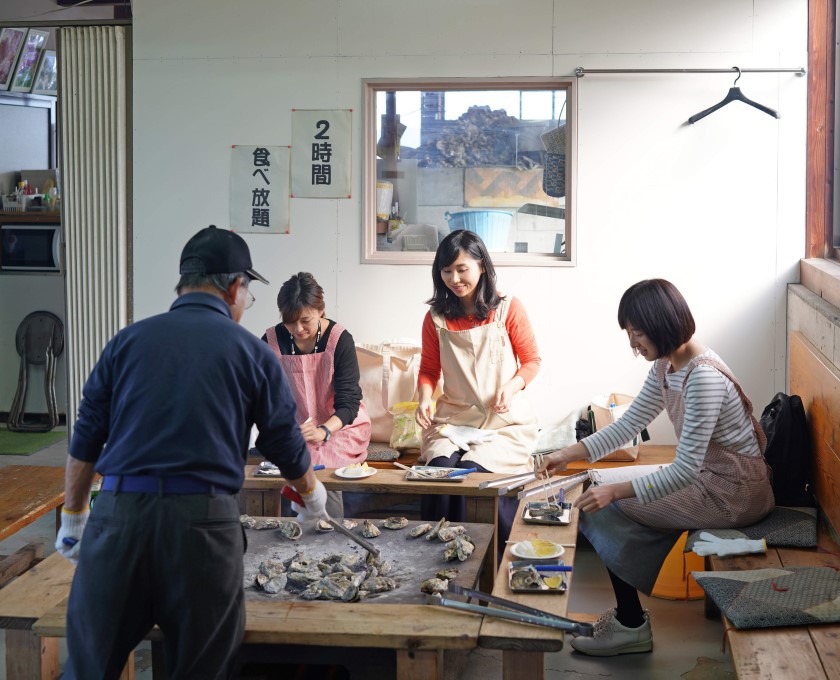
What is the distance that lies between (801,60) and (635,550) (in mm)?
3141

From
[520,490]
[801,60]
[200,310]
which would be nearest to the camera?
[200,310]

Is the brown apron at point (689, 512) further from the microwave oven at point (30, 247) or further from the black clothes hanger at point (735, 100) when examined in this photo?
the microwave oven at point (30, 247)

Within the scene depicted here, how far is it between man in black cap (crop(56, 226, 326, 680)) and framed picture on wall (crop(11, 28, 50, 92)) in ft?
24.5

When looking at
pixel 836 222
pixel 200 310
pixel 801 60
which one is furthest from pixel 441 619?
pixel 801 60

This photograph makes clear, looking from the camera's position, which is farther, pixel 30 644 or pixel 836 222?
pixel 836 222

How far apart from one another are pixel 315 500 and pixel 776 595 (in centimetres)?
142

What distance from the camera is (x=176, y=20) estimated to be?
5.77 metres

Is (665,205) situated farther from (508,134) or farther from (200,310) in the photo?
(200,310)

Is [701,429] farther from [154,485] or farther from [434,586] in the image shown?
[154,485]

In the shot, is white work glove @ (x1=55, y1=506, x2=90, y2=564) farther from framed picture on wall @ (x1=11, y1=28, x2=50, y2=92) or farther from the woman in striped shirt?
framed picture on wall @ (x1=11, y1=28, x2=50, y2=92)

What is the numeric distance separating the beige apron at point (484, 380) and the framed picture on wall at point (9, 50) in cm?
603

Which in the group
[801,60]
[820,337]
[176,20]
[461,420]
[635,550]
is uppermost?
[176,20]

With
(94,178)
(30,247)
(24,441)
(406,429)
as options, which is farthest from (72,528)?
(30,247)

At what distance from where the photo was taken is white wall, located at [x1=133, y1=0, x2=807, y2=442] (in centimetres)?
533
